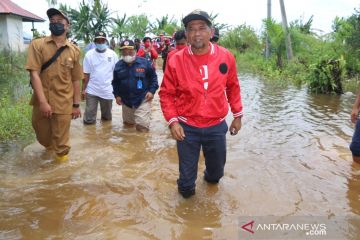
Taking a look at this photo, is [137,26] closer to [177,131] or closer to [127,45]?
[127,45]

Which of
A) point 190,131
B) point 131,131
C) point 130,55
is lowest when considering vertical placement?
point 131,131

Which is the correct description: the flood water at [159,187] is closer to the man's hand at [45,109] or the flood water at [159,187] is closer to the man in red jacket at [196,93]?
the man in red jacket at [196,93]

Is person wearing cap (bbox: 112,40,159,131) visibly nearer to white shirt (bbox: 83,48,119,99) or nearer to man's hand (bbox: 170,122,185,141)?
white shirt (bbox: 83,48,119,99)

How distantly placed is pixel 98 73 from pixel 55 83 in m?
2.45

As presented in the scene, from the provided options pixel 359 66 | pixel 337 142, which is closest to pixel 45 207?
pixel 337 142

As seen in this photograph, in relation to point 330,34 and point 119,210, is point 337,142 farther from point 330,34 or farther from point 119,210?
point 330,34

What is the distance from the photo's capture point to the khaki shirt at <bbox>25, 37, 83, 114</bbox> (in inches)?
188

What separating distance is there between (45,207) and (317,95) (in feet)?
32.1

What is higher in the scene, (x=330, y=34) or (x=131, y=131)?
(x=330, y=34)

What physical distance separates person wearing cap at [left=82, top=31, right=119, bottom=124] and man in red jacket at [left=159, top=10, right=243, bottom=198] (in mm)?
3860

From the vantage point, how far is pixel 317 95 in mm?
11820

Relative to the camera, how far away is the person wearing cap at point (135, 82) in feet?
22.8

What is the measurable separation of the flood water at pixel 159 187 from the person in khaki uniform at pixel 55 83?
0.48 metres

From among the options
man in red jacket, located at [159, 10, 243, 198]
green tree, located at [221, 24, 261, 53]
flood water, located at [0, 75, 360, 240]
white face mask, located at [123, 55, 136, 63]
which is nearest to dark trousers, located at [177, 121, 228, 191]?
man in red jacket, located at [159, 10, 243, 198]
